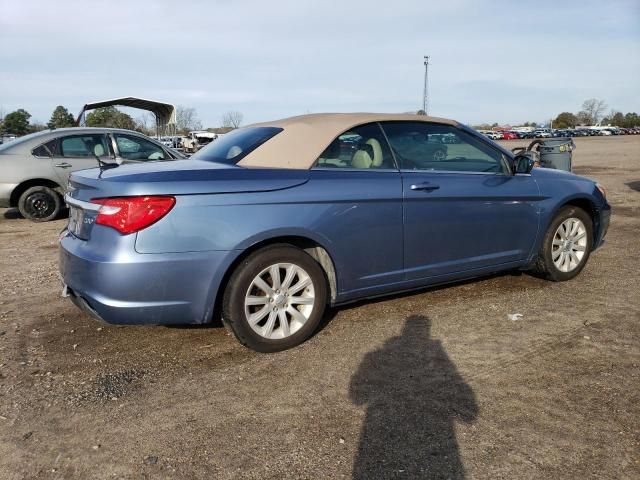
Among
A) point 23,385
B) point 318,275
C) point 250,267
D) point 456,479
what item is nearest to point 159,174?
point 250,267

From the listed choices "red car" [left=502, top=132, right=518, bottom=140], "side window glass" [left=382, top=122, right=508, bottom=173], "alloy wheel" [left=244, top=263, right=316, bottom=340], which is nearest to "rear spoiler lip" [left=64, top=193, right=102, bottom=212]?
"alloy wheel" [left=244, top=263, right=316, bottom=340]

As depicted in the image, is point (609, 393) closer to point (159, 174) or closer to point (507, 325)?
point (507, 325)

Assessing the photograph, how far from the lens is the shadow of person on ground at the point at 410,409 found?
Result: 2.47 m

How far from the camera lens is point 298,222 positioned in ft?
11.8

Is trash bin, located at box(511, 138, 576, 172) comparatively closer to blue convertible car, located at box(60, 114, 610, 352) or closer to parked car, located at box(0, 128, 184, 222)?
blue convertible car, located at box(60, 114, 610, 352)

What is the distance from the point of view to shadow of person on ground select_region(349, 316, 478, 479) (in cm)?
247

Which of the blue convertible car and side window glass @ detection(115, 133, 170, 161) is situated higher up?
side window glass @ detection(115, 133, 170, 161)

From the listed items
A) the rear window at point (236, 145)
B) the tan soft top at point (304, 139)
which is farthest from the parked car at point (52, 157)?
the tan soft top at point (304, 139)

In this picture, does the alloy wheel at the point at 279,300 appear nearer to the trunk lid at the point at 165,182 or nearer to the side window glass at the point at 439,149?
the trunk lid at the point at 165,182

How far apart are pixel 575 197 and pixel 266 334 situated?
326 centimetres

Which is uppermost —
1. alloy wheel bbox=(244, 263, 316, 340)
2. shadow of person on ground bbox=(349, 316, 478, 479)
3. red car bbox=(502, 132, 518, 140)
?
red car bbox=(502, 132, 518, 140)

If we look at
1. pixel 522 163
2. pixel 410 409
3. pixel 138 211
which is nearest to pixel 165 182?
pixel 138 211

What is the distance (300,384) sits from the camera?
10.7ft

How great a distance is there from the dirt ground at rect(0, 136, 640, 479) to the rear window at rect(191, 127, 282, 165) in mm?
1292
